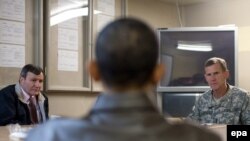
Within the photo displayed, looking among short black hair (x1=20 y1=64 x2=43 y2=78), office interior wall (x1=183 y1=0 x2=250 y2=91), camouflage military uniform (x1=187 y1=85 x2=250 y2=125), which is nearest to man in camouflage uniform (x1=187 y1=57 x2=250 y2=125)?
camouflage military uniform (x1=187 y1=85 x2=250 y2=125)

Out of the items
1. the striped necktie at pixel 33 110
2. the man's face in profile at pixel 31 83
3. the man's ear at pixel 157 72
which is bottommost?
the striped necktie at pixel 33 110

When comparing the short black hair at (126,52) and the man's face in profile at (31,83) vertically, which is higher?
the short black hair at (126,52)

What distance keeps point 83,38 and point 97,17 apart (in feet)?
0.92

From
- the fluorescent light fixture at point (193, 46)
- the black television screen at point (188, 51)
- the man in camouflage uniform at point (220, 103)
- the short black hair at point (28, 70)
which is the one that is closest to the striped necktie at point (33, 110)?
the short black hair at point (28, 70)

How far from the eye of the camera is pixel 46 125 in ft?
2.01

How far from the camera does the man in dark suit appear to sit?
2863mm

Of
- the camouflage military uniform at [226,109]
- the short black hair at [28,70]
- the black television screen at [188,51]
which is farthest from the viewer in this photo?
the black television screen at [188,51]

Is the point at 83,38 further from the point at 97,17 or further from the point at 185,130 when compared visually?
the point at 185,130

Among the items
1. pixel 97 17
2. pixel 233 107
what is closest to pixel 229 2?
pixel 97 17

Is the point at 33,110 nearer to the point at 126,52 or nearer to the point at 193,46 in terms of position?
the point at 193,46

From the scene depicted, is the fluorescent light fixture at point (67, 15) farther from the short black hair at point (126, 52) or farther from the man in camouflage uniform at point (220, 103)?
the short black hair at point (126, 52)

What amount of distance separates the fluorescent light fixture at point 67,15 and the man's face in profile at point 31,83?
1.91ft

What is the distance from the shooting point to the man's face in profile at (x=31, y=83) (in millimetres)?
2986

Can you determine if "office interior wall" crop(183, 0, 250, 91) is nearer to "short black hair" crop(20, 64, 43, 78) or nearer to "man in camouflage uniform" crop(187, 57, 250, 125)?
"man in camouflage uniform" crop(187, 57, 250, 125)
